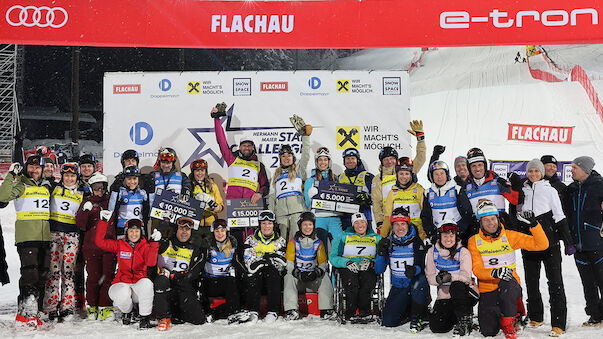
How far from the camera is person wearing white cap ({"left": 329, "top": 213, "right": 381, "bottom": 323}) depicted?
17.5ft

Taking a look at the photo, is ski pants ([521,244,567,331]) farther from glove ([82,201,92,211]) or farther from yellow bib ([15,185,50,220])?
yellow bib ([15,185,50,220])

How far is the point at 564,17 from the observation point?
16.3 feet

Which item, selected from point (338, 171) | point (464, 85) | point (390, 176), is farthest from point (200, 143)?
point (464, 85)

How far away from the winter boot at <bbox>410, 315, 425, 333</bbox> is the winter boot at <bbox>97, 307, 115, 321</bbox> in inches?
119

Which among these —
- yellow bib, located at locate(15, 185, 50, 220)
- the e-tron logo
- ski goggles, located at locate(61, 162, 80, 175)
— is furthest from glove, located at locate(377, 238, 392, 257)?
the e-tron logo

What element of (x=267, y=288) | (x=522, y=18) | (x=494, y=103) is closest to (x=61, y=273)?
(x=267, y=288)

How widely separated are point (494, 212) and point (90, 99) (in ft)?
74.7

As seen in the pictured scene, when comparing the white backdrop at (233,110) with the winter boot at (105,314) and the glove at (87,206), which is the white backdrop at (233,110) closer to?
the glove at (87,206)

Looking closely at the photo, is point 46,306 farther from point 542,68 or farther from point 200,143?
point 542,68

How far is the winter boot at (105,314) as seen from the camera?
17.8 feet

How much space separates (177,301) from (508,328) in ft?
10.4

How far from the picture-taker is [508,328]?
15.6ft

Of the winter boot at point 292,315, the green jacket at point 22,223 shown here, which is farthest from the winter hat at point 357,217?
the green jacket at point 22,223

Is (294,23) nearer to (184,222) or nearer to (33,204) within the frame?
(184,222)
